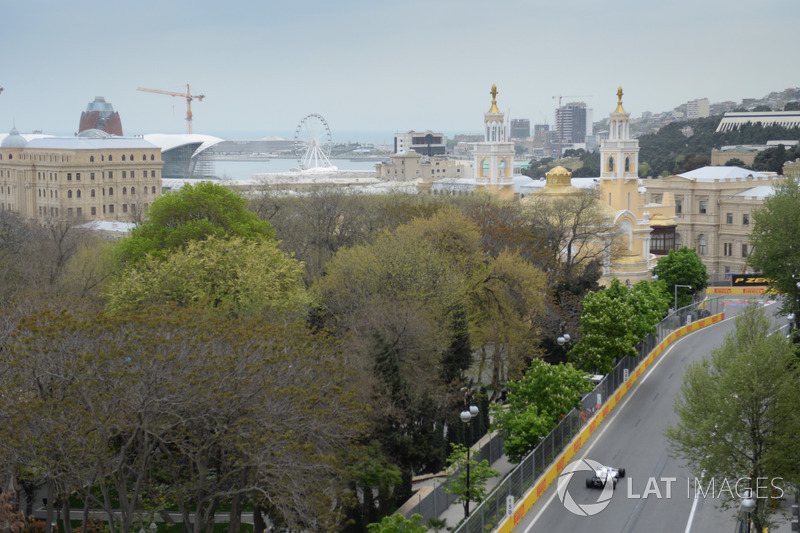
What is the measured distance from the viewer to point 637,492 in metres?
35.6

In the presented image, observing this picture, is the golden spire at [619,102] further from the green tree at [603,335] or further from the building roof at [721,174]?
the green tree at [603,335]

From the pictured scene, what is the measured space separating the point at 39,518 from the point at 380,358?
40.1ft

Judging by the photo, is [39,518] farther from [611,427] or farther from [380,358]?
[611,427]

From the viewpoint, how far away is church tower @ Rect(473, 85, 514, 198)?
90.6 metres

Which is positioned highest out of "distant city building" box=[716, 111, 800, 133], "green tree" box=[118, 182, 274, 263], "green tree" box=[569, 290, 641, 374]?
"distant city building" box=[716, 111, 800, 133]

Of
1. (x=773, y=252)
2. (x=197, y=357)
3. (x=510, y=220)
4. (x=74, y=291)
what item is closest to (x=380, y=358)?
(x=197, y=357)

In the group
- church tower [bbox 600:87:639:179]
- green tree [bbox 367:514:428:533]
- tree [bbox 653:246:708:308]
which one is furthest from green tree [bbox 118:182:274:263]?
church tower [bbox 600:87:639:179]

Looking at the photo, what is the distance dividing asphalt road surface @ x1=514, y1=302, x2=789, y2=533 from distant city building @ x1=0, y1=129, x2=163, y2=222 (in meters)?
88.8

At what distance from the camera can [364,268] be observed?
45.6m

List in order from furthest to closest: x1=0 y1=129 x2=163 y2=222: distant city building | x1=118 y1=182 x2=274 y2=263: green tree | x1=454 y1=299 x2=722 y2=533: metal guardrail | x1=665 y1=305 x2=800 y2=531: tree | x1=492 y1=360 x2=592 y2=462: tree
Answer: x1=0 y1=129 x2=163 y2=222: distant city building < x1=118 y1=182 x2=274 y2=263: green tree < x1=492 y1=360 x2=592 y2=462: tree < x1=454 y1=299 x2=722 y2=533: metal guardrail < x1=665 y1=305 x2=800 y2=531: tree

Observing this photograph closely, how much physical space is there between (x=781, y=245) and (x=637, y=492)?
1978cm

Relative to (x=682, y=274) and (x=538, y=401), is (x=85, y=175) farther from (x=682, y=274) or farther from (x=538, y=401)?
(x=538, y=401)

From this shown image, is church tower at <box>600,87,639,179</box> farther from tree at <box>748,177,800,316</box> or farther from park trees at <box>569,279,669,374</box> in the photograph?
park trees at <box>569,279,669,374</box>

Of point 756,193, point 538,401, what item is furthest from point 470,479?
point 756,193
